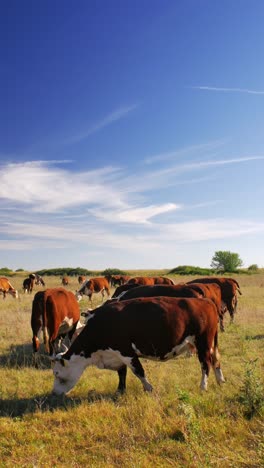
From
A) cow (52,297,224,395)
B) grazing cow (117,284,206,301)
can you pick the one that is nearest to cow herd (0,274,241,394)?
cow (52,297,224,395)

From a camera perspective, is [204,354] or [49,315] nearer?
[204,354]

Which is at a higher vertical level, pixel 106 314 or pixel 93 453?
pixel 106 314

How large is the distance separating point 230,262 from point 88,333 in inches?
3246

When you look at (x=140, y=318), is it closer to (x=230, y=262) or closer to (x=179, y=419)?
(x=179, y=419)

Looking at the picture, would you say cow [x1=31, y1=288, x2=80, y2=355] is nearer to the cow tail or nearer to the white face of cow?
the cow tail

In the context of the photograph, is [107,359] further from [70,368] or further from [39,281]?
[39,281]

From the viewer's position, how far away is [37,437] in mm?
5680

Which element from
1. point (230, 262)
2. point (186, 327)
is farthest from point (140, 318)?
point (230, 262)

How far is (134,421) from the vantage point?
19.5ft

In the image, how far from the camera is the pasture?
4895 millimetres

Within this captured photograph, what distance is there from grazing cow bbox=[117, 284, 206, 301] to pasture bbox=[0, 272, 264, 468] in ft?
8.08

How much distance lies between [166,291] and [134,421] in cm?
598

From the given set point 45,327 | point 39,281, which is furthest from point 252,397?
point 39,281

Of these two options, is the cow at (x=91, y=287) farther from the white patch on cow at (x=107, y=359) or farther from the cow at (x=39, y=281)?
the white patch on cow at (x=107, y=359)
